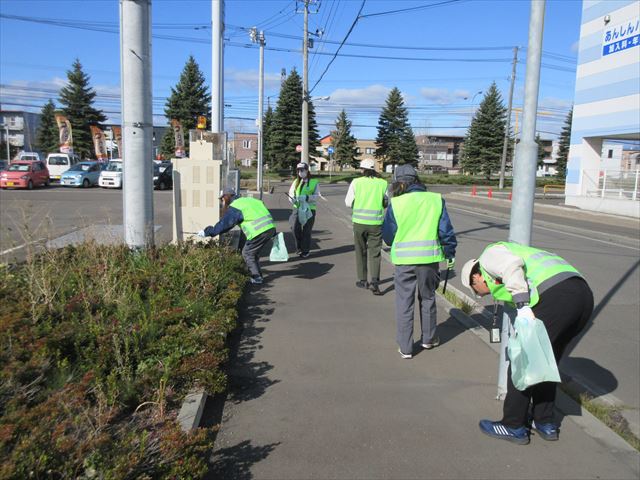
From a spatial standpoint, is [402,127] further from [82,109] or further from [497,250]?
[497,250]

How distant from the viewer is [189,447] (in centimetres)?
295

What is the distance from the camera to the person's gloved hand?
3.33 metres

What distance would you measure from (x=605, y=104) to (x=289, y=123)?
4078 cm

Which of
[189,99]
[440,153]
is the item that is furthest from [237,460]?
[440,153]

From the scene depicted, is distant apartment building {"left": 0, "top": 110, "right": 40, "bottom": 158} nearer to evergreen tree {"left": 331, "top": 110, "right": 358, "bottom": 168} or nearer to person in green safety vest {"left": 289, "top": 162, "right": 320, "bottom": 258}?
evergreen tree {"left": 331, "top": 110, "right": 358, "bottom": 168}

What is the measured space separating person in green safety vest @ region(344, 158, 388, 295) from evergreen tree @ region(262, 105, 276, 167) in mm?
55694

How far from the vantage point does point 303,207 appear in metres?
10.6

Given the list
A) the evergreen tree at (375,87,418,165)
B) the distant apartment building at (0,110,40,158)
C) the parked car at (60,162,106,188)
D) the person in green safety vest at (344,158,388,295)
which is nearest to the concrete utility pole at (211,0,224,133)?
the person in green safety vest at (344,158,388,295)

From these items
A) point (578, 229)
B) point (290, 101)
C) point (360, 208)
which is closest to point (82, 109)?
point (290, 101)

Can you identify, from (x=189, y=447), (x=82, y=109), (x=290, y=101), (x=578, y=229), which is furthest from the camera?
(x=290, y=101)

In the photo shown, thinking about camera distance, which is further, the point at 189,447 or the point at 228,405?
the point at 228,405

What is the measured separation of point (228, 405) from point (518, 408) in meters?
2.12

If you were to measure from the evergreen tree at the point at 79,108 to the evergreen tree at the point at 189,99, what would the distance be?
7641 millimetres

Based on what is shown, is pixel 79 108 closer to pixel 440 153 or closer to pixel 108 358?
pixel 108 358
